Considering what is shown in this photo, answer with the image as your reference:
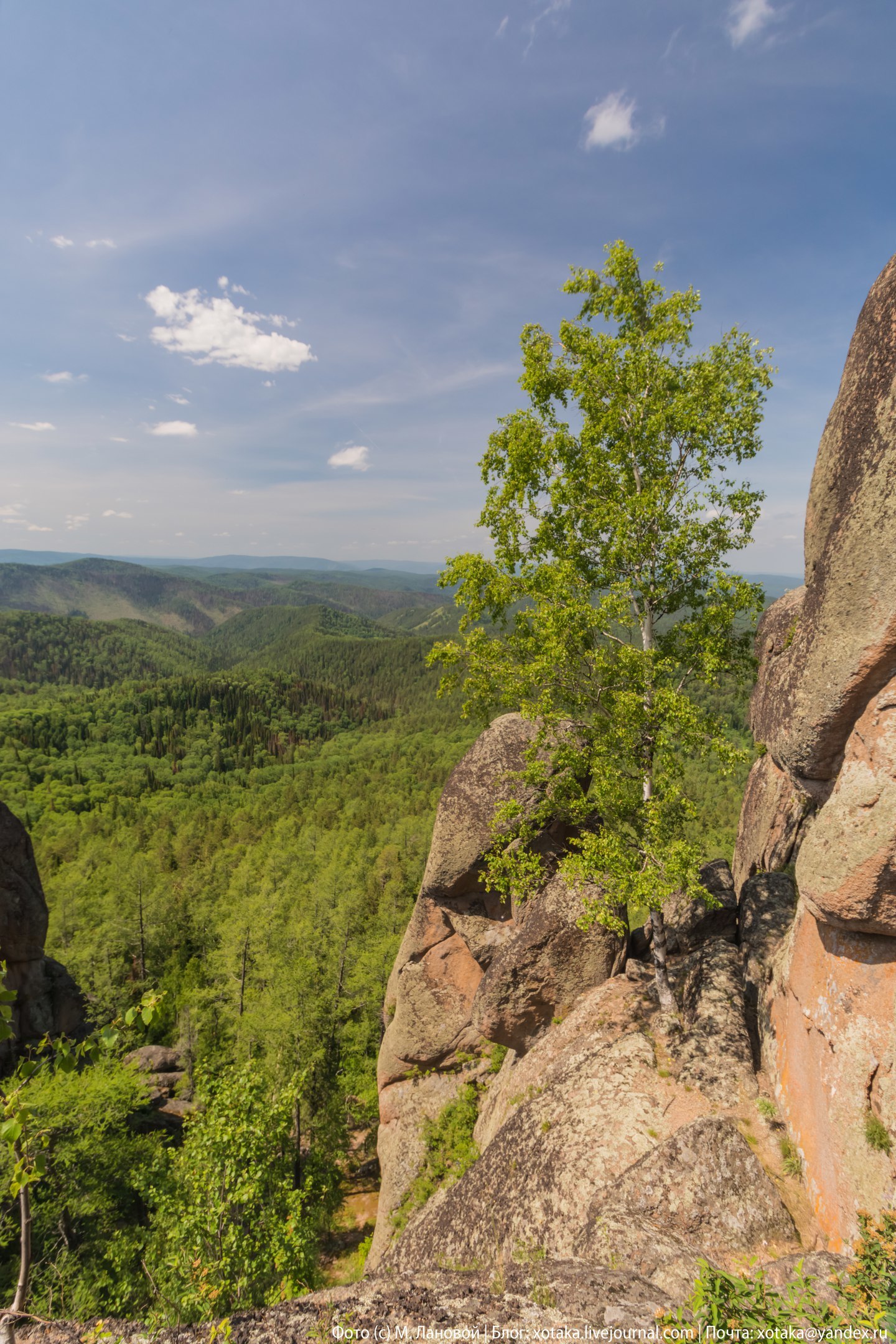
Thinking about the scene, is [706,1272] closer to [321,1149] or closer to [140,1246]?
[140,1246]

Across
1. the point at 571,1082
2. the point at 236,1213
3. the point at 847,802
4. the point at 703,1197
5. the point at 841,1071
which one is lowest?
the point at 236,1213

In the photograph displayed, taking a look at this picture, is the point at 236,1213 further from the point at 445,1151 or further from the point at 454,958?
the point at 454,958

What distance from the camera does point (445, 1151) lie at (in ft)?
57.7

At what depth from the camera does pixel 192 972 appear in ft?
165

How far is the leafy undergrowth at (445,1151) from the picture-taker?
1670 cm

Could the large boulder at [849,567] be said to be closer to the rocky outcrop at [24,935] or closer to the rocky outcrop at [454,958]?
the rocky outcrop at [454,958]

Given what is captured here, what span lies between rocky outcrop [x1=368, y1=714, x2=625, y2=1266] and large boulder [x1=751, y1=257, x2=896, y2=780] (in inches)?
356

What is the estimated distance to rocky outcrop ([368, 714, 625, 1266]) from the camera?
A: 56.7 feet

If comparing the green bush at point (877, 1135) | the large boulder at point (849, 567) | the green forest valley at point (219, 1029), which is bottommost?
the green forest valley at point (219, 1029)

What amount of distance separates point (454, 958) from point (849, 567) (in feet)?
60.4

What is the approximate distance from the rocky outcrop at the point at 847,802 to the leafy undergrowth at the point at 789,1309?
2242 millimetres

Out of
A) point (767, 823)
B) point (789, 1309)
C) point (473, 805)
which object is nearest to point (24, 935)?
point (473, 805)

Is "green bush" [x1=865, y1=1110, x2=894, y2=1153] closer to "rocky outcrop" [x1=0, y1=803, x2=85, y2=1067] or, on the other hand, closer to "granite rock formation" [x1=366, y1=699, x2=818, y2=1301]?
"granite rock formation" [x1=366, y1=699, x2=818, y2=1301]

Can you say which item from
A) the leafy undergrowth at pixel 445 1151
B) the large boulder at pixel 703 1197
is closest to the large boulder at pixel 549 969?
the leafy undergrowth at pixel 445 1151
